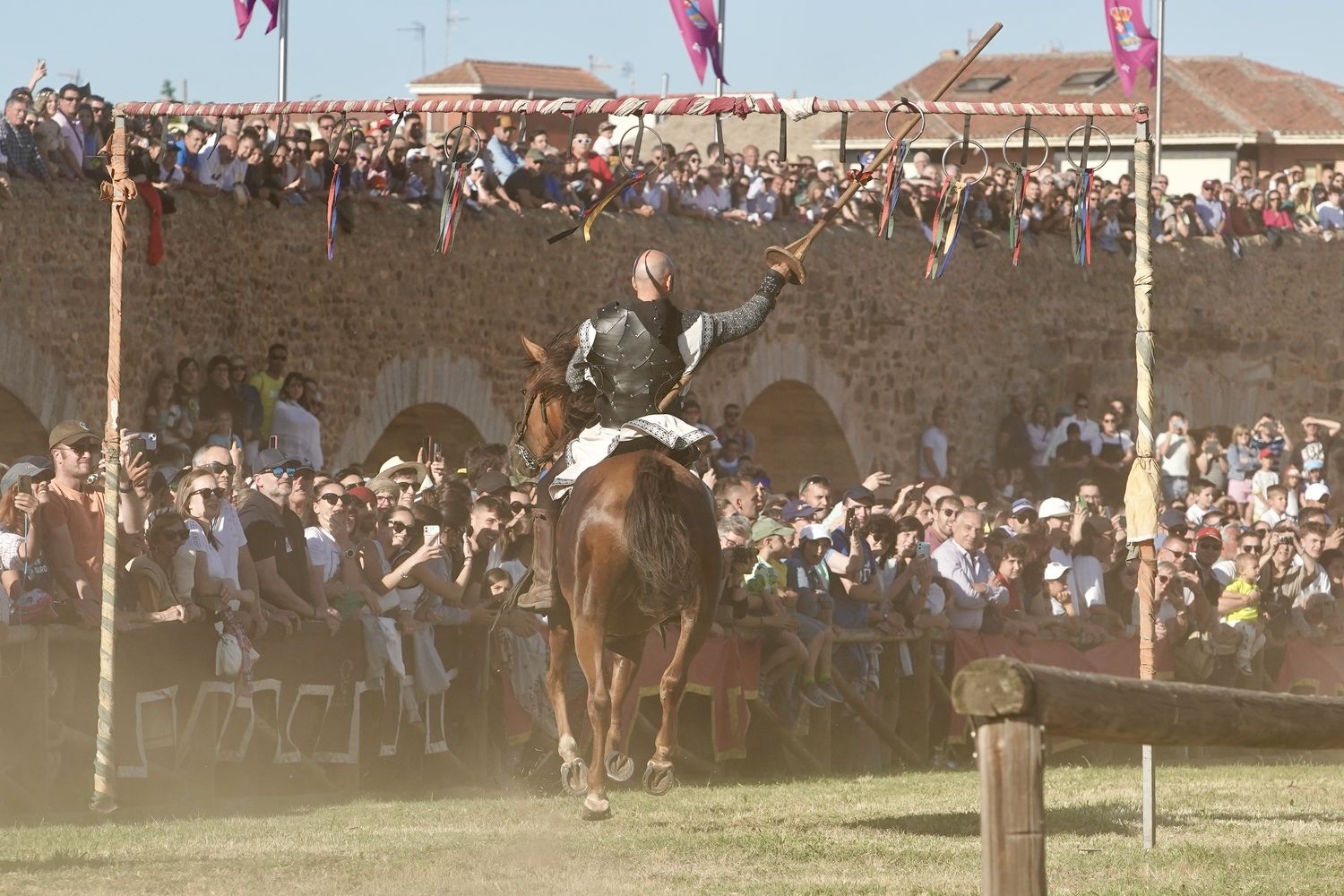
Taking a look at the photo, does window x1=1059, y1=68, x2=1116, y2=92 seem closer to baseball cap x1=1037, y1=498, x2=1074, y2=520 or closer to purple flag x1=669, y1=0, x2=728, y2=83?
purple flag x1=669, y1=0, x2=728, y2=83

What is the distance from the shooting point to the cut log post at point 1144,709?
19.5ft

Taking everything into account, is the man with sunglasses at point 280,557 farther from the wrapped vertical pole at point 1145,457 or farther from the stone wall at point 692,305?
the stone wall at point 692,305

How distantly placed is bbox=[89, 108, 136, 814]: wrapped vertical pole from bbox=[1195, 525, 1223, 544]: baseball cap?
9.06 meters

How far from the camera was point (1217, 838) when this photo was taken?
10.8 meters

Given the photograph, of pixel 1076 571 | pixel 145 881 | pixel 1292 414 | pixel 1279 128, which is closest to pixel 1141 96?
pixel 1279 128

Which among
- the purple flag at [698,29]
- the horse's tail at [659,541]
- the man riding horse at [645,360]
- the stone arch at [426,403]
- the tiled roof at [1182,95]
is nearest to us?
the horse's tail at [659,541]

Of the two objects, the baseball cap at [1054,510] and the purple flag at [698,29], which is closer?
the baseball cap at [1054,510]

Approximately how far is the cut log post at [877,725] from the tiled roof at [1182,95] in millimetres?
27832

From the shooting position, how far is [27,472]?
36.0 feet

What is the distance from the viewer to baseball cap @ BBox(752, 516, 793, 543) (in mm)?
13547

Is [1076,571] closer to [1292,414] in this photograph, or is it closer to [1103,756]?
[1103,756]

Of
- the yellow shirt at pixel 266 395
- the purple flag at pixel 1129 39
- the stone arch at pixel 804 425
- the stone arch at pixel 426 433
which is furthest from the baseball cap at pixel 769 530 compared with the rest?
the purple flag at pixel 1129 39

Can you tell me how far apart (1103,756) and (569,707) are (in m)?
4.80

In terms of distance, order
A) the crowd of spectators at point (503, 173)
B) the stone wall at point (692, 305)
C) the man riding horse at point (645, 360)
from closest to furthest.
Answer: the man riding horse at point (645, 360) → the crowd of spectators at point (503, 173) → the stone wall at point (692, 305)
